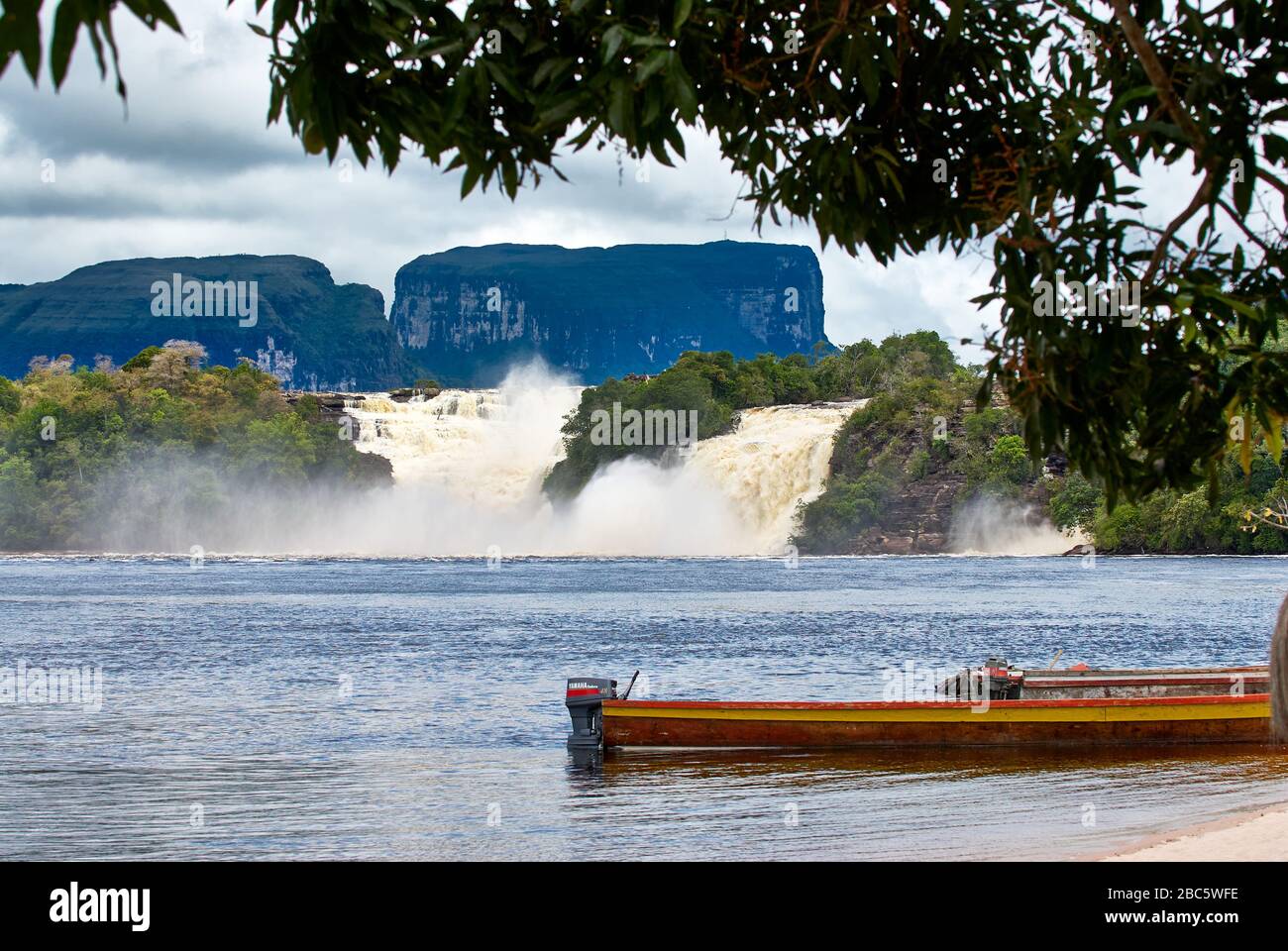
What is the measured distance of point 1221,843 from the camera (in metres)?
12.8

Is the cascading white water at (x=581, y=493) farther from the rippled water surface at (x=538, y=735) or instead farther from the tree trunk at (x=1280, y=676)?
the tree trunk at (x=1280, y=676)

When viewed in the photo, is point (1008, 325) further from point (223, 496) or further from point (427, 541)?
point (223, 496)

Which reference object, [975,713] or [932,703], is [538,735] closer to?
[932,703]

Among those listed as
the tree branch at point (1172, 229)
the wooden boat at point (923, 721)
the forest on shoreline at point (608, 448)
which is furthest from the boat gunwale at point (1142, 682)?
the forest on shoreline at point (608, 448)

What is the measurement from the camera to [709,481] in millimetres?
94125

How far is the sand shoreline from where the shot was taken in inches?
480

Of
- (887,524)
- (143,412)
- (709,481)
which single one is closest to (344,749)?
(709,481)

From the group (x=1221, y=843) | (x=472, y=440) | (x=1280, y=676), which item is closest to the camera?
(x=1280, y=676)

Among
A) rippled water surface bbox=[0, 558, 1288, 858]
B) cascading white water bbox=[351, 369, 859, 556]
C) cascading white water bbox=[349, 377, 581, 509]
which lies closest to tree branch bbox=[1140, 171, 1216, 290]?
rippled water surface bbox=[0, 558, 1288, 858]

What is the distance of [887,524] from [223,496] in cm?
5241

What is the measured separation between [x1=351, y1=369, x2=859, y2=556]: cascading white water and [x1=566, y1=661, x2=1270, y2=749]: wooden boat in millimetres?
71887

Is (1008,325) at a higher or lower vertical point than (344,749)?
higher

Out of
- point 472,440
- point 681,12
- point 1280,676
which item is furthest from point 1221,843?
point 472,440

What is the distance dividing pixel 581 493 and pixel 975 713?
82.6m
